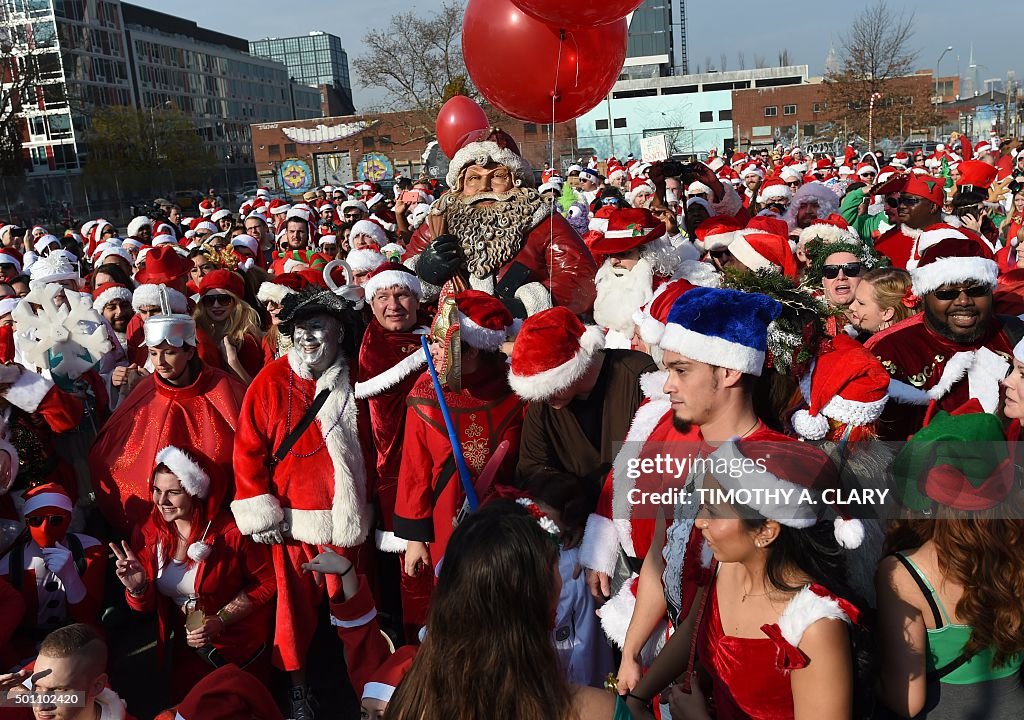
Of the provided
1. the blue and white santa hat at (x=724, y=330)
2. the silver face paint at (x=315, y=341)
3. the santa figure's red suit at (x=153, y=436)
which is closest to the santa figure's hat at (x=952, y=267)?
the blue and white santa hat at (x=724, y=330)

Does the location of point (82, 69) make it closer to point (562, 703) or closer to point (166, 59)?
point (166, 59)

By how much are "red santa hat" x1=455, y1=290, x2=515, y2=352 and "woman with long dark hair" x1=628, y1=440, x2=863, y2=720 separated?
1515 millimetres

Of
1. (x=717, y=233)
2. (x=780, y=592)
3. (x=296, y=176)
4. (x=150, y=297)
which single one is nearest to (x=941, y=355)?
(x=780, y=592)

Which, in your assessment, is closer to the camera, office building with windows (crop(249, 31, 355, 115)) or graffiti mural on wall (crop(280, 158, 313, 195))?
graffiti mural on wall (crop(280, 158, 313, 195))

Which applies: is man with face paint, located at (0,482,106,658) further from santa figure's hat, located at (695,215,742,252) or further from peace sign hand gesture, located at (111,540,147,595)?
santa figure's hat, located at (695,215,742,252)

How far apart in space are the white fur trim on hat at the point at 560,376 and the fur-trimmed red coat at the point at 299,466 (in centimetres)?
127

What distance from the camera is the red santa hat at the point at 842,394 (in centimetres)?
252

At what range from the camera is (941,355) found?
3381 millimetres

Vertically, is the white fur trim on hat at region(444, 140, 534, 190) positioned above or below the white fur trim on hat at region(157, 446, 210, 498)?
above

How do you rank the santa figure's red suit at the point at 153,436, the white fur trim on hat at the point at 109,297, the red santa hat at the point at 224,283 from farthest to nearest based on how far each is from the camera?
1. the white fur trim on hat at the point at 109,297
2. the red santa hat at the point at 224,283
3. the santa figure's red suit at the point at 153,436

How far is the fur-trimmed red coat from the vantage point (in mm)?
3807

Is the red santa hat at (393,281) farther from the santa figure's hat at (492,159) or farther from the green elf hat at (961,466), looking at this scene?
the green elf hat at (961,466)

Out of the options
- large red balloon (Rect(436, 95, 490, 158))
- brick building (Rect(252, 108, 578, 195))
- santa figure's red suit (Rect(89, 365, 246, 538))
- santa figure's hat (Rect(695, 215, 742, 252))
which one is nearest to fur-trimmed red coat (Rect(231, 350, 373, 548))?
santa figure's red suit (Rect(89, 365, 246, 538))

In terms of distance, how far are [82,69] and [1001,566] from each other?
90.1m
